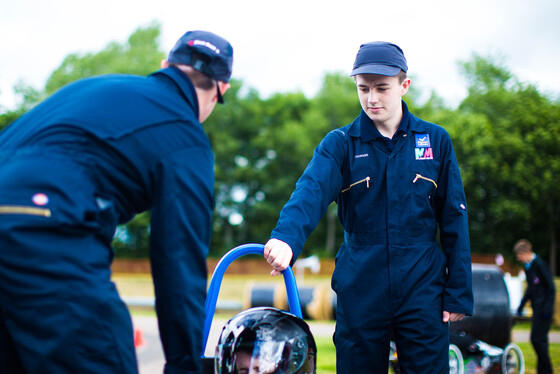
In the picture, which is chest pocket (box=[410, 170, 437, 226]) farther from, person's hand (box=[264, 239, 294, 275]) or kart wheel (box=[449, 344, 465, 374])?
kart wheel (box=[449, 344, 465, 374])

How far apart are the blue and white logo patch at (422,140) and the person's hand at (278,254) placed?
1022 mm

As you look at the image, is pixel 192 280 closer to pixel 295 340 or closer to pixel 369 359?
pixel 295 340

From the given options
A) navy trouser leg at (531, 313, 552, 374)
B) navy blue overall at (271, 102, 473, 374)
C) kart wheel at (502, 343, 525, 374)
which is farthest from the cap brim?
navy trouser leg at (531, 313, 552, 374)

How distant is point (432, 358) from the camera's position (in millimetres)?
3051

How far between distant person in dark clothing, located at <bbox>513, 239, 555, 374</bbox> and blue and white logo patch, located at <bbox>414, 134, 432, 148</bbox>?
20.2 ft

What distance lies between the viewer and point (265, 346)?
2459 mm

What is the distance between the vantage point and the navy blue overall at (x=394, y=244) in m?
3.08

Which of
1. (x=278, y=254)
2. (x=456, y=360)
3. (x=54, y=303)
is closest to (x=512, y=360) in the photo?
(x=456, y=360)

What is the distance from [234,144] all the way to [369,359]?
49.5 metres

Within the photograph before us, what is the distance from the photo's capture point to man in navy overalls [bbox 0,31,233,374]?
1.70 m

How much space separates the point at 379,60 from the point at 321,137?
4736cm

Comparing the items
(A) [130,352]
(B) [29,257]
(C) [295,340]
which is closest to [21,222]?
(B) [29,257]

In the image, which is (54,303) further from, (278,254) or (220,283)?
(220,283)

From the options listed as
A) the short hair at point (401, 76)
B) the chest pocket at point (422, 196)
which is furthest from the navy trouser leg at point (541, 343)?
the short hair at point (401, 76)
